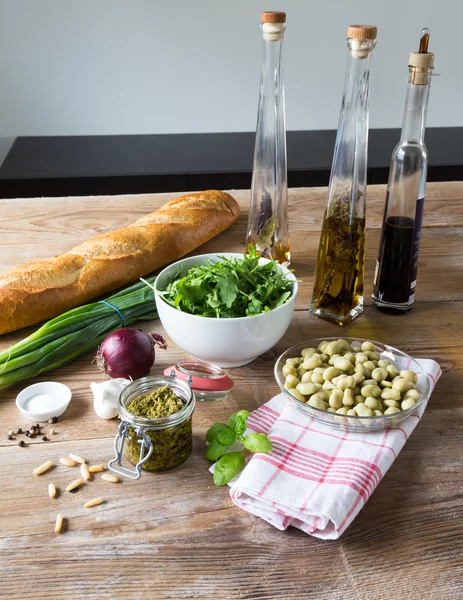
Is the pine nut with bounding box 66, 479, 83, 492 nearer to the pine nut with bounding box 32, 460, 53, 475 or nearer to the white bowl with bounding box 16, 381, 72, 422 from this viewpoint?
the pine nut with bounding box 32, 460, 53, 475

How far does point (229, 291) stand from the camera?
3.52 ft

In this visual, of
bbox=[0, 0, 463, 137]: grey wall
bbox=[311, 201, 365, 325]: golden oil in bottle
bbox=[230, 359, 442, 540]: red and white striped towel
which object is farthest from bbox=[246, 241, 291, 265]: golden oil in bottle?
bbox=[0, 0, 463, 137]: grey wall

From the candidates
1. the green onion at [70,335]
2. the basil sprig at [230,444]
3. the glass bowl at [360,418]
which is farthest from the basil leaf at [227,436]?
the green onion at [70,335]

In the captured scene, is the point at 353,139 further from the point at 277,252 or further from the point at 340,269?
the point at 277,252

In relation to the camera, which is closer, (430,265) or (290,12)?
(430,265)

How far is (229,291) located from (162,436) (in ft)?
0.94

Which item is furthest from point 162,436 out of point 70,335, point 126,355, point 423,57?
point 423,57

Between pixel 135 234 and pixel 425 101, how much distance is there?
26.8 inches

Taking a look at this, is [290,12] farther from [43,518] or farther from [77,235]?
[43,518]

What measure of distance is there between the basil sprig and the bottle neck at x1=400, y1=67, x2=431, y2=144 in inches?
23.6

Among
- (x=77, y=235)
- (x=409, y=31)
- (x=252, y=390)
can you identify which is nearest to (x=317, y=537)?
(x=252, y=390)

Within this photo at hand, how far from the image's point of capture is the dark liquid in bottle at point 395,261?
1.25 m

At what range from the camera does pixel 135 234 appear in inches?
58.5

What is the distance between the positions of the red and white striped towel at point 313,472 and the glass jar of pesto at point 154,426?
10cm
